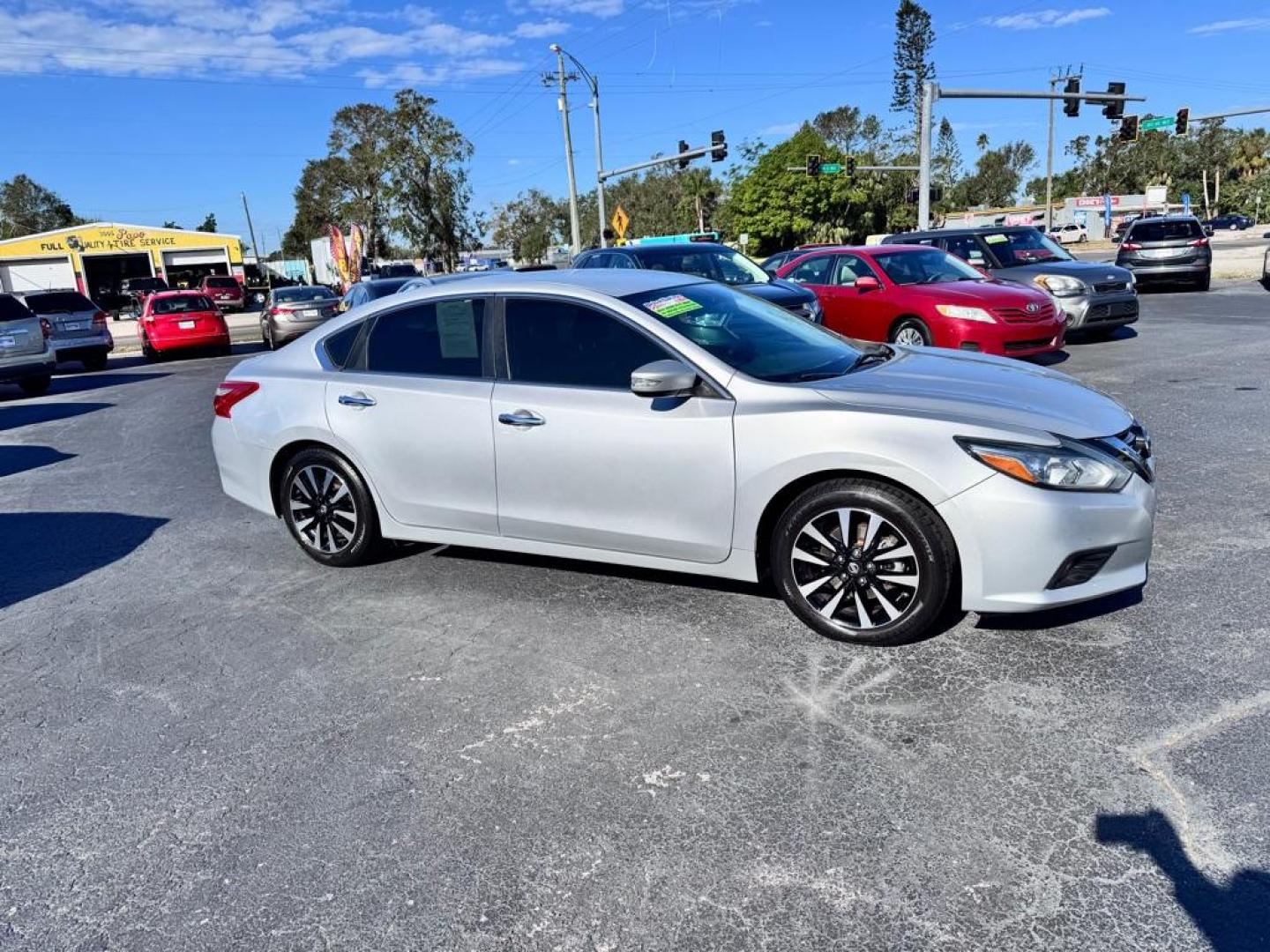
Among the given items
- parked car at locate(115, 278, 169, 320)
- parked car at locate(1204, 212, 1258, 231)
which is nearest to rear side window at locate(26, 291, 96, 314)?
parked car at locate(115, 278, 169, 320)

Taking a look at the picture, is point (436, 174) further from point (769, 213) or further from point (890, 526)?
point (890, 526)

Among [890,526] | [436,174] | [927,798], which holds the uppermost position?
[436,174]

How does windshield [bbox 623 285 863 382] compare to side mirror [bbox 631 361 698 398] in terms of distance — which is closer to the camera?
side mirror [bbox 631 361 698 398]

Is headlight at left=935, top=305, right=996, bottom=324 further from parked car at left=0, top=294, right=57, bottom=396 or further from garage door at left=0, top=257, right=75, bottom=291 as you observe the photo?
garage door at left=0, top=257, right=75, bottom=291

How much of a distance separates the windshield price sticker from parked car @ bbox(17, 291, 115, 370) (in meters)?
18.5

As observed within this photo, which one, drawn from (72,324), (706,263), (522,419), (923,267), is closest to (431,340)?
(522,419)

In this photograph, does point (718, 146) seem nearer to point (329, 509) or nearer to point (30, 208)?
point (329, 509)

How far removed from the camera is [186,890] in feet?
8.83

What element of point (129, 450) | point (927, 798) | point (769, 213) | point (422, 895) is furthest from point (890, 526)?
point (769, 213)

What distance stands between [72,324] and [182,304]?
2.58 m

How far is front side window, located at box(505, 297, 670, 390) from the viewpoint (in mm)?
4305

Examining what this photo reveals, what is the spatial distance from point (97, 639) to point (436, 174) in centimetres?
4789

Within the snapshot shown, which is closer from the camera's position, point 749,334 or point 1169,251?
point 749,334

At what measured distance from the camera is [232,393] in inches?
218
